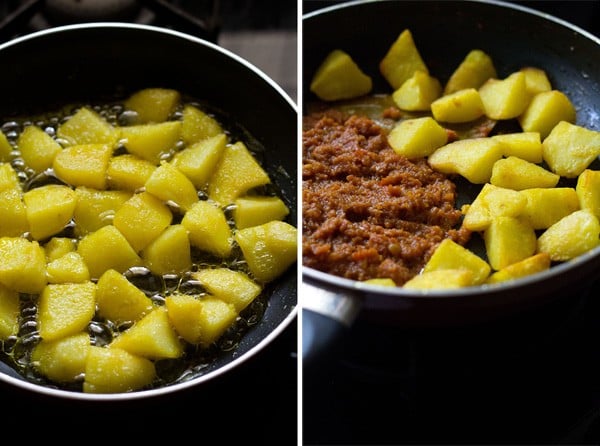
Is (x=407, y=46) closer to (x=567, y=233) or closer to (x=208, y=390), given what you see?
(x=567, y=233)

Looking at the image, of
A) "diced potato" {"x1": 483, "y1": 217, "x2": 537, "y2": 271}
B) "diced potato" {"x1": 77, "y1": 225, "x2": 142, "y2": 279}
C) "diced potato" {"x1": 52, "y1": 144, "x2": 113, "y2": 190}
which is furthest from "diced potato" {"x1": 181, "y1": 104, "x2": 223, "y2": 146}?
"diced potato" {"x1": 483, "y1": 217, "x2": 537, "y2": 271}

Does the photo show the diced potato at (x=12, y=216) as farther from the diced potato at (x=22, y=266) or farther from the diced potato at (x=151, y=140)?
the diced potato at (x=151, y=140)

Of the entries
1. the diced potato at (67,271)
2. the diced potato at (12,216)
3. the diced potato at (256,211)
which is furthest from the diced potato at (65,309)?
the diced potato at (256,211)

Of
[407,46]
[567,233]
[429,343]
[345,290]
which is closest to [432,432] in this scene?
[429,343]

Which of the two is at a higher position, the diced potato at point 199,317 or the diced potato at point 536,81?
the diced potato at point 536,81

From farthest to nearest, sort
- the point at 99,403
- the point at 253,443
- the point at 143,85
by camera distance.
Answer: the point at 143,85 < the point at 253,443 < the point at 99,403

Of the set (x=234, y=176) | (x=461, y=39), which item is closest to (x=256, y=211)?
(x=234, y=176)

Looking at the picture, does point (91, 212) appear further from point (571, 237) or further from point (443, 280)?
point (571, 237)
